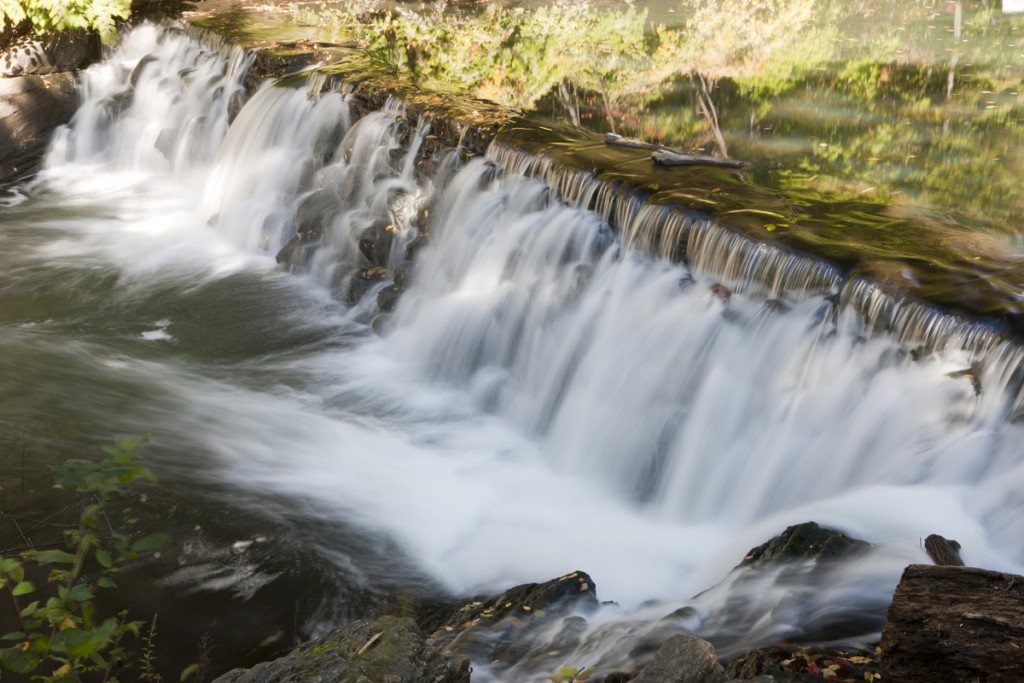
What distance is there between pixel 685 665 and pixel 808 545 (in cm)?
133

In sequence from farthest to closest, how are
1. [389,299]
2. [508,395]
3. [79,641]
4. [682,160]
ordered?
1. [389,299]
2. [682,160]
3. [508,395]
4. [79,641]

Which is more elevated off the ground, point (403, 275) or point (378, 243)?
point (378, 243)

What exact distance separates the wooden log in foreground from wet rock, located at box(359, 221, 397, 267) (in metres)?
6.82

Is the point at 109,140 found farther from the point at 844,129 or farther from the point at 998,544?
the point at 998,544

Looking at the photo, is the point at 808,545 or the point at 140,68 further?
the point at 140,68

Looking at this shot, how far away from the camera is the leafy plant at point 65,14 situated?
42.5 feet

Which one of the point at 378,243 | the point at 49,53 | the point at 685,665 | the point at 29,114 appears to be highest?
the point at 49,53

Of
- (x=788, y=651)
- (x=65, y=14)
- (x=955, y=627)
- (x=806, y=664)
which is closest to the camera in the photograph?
(x=955, y=627)

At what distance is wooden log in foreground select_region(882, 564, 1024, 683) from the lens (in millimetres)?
3203

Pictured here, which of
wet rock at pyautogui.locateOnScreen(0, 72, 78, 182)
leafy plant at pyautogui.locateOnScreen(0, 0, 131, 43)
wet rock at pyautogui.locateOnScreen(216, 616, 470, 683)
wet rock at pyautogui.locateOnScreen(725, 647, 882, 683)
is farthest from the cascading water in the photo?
leafy plant at pyautogui.locateOnScreen(0, 0, 131, 43)

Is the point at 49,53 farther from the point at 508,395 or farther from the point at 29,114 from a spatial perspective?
the point at 508,395

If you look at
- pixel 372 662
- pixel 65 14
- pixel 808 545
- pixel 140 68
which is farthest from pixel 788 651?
pixel 65 14

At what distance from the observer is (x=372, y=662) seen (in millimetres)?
3564

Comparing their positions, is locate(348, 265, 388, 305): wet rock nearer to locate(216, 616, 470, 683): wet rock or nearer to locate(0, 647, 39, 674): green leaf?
locate(216, 616, 470, 683): wet rock
